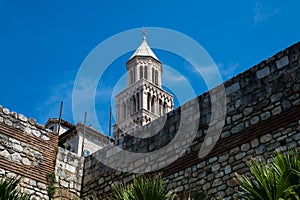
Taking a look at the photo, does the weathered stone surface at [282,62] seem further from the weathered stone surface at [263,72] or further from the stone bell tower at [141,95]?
the stone bell tower at [141,95]

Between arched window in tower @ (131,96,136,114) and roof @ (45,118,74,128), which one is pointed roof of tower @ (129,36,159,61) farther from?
roof @ (45,118,74,128)

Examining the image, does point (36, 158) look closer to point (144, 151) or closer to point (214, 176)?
point (144, 151)

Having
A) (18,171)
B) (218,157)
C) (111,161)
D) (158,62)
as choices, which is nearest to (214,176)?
(218,157)

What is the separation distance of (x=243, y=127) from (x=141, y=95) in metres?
47.5

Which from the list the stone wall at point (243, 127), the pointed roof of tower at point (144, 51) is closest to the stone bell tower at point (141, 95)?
the pointed roof of tower at point (144, 51)

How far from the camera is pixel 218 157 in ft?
26.4

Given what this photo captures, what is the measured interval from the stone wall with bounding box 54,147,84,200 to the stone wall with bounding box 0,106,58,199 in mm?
229

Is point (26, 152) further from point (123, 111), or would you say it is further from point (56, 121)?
point (123, 111)

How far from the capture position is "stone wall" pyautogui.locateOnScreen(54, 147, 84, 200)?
33.5ft

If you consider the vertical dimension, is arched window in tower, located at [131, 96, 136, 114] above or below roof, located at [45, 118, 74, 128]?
above

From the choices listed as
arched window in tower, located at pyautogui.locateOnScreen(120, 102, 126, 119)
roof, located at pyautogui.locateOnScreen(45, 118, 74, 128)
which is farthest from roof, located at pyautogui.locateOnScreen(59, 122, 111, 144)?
arched window in tower, located at pyautogui.locateOnScreen(120, 102, 126, 119)

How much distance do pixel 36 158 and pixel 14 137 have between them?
68 cm

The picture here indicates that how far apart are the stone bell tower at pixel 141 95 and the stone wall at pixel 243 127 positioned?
150 feet

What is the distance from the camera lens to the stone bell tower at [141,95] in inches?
2185
